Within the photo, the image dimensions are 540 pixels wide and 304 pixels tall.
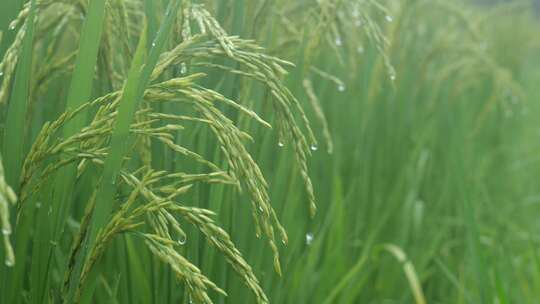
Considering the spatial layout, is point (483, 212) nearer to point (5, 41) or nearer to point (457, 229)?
point (457, 229)

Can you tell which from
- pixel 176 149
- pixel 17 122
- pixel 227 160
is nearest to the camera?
pixel 176 149

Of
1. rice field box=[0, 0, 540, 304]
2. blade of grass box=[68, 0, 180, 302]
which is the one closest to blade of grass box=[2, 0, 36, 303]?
rice field box=[0, 0, 540, 304]

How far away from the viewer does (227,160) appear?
1.25 metres

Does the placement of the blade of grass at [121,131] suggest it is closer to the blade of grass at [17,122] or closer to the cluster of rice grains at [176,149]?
the cluster of rice grains at [176,149]

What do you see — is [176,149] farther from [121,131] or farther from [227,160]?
[227,160]

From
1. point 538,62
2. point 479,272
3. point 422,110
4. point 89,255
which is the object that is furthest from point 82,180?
point 538,62

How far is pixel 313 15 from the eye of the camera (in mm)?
1766

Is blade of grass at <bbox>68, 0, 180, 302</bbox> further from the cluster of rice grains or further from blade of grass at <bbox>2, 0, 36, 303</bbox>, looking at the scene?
blade of grass at <bbox>2, 0, 36, 303</bbox>

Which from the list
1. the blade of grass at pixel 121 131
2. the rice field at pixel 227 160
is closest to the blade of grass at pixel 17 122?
the rice field at pixel 227 160

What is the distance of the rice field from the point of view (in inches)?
40.9

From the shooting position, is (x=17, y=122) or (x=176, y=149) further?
(x=17, y=122)

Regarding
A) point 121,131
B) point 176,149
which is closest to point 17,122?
point 121,131

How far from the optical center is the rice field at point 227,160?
3.41ft

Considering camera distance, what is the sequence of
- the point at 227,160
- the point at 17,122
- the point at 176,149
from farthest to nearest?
the point at 227,160, the point at 17,122, the point at 176,149
